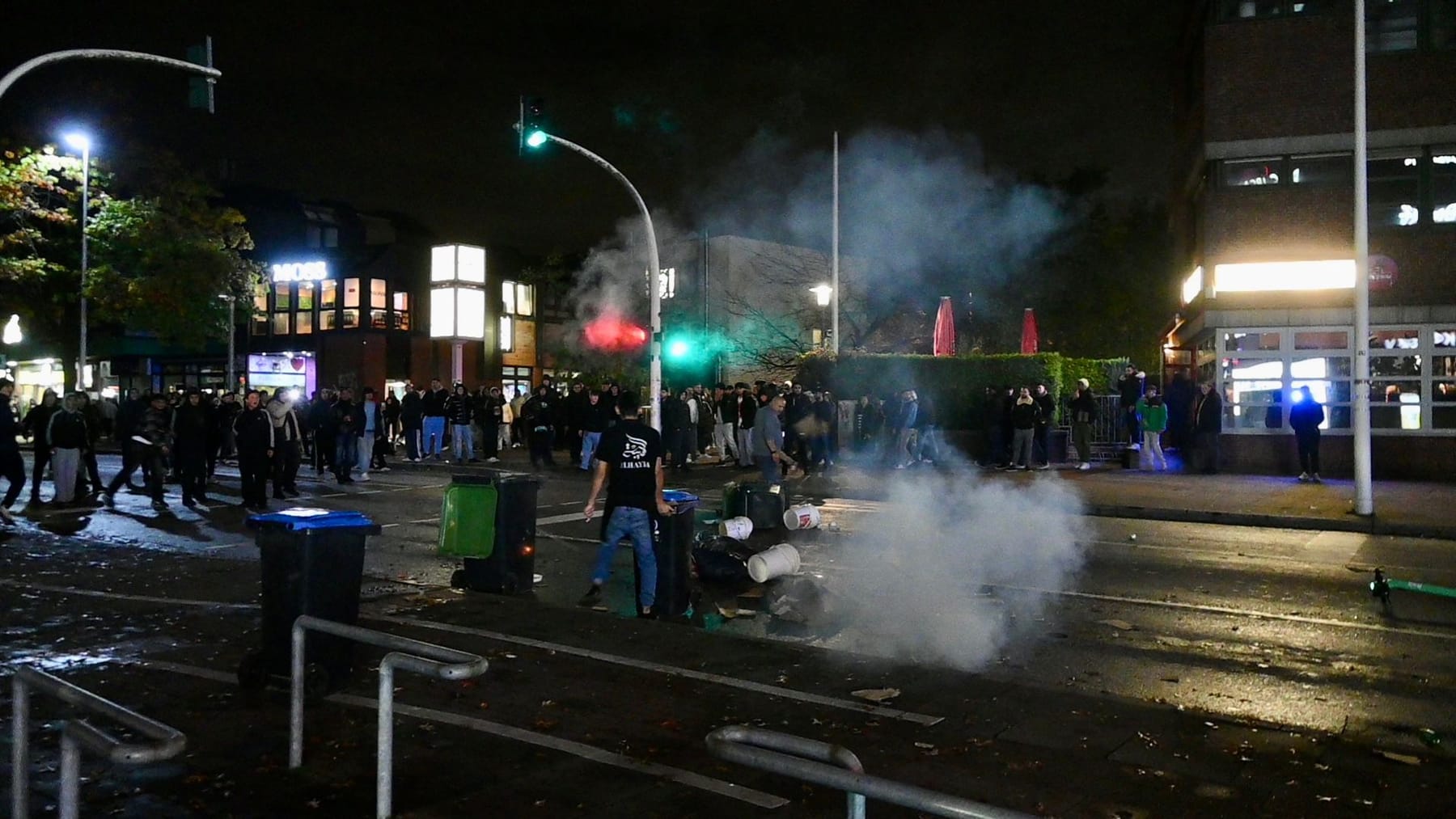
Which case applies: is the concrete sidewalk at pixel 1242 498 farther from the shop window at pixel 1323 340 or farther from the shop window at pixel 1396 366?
the shop window at pixel 1323 340

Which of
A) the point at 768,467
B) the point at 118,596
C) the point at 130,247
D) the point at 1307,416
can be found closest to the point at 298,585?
the point at 118,596

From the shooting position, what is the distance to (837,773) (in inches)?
107

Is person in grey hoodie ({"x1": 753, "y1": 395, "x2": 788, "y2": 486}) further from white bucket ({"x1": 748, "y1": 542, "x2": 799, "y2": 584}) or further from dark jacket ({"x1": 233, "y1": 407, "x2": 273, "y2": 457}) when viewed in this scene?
dark jacket ({"x1": 233, "y1": 407, "x2": 273, "y2": 457})

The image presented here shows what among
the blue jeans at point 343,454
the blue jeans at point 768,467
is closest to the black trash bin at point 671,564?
the blue jeans at point 768,467

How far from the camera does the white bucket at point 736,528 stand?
11508 mm

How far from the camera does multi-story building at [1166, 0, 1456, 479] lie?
63.9ft

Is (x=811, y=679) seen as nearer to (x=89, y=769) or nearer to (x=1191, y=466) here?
(x=89, y=769)

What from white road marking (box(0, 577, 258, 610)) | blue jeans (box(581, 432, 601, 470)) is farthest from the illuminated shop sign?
white road marking (box(0, 577, 258, 610))

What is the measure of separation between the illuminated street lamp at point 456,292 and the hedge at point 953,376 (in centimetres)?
1923

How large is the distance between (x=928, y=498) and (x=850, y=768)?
14191 mm

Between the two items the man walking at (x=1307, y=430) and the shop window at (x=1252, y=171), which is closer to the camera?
the man walking at (x=1307, y=430)

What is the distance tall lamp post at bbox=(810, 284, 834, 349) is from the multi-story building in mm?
15812

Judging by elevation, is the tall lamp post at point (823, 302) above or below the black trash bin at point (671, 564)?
above

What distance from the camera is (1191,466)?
21.1 meters
